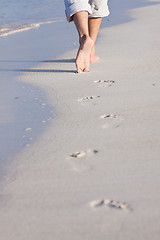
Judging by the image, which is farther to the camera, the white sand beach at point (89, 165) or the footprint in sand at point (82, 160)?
the footprint in sand at point (82, 160)

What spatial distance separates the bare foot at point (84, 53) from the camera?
2.94 metres

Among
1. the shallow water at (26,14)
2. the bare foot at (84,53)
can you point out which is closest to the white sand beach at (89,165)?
the bare foot at (84,53)

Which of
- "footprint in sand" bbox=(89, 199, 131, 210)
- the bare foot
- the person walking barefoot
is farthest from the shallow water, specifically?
"footprint in sand" bbox=(89, 199, 131, 210)

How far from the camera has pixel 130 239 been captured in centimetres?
109

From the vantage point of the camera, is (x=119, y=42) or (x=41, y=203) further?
(x=119, y=42)

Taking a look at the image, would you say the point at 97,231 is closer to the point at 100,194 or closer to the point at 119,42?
the point at 100,194

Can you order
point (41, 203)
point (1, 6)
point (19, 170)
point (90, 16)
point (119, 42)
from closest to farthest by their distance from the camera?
1. point (41, 203)
2. point (19, 170)
3. point (90, 16)
4. point (119, 42)
5. point (1, 6)

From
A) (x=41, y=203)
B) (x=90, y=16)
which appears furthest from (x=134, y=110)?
(x=90, y=16)

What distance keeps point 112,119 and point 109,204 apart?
31.7 inches

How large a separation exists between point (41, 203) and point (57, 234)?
18 centimetres

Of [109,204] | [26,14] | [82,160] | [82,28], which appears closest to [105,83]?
[82,28]

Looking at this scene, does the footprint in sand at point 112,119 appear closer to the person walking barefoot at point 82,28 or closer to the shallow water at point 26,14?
the person walking barefoot at point 82,28

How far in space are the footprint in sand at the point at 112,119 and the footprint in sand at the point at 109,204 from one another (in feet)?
2.23

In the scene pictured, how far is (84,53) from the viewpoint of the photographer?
9.66 feet
